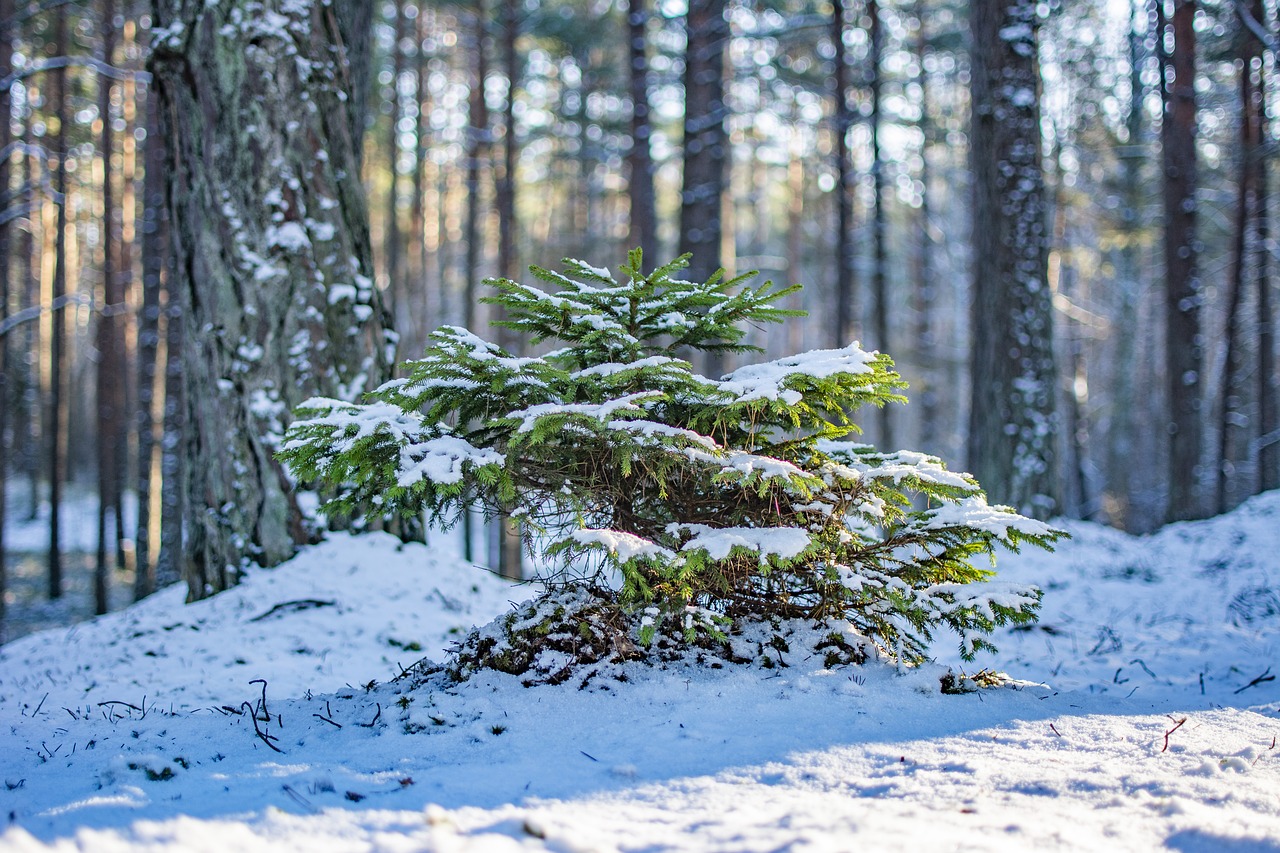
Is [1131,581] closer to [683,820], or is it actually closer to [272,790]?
[683,820]

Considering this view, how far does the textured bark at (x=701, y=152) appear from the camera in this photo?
988cm

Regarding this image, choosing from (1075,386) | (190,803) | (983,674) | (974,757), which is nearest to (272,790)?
(190,803)

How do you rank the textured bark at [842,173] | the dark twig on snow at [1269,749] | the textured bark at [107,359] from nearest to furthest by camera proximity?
the dark twig on snow at [1269,749] → the textured bark at [107,359] → the textured bark at [842,173]

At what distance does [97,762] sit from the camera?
2361 millimetres

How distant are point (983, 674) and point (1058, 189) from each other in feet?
54.7

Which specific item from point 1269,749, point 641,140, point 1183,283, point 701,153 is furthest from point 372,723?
point 1183,283

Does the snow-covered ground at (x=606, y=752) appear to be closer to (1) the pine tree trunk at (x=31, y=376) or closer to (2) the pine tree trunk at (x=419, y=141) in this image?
(2) the pine tree trunk at (x=419, y=141)

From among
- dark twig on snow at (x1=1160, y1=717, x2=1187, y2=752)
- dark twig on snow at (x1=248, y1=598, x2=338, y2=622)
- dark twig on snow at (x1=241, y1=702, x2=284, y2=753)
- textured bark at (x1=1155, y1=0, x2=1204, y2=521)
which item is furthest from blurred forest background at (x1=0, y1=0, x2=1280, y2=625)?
dark twig on snow at (x1=1160, y1=717, x2=1187, y2=752)

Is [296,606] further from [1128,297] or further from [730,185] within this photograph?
[1128,297]

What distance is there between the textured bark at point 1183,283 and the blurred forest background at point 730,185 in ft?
0.11

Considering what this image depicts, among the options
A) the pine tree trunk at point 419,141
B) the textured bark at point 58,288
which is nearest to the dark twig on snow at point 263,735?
the textured bark at point 58,288

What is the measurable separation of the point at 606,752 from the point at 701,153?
29.2ft

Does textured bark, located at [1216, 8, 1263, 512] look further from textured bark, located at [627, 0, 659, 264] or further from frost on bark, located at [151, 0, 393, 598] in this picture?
frost on bark, located at [151, 0, 393, 598]

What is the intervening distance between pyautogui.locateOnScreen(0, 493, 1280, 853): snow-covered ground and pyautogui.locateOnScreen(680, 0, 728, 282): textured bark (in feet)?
22.3
